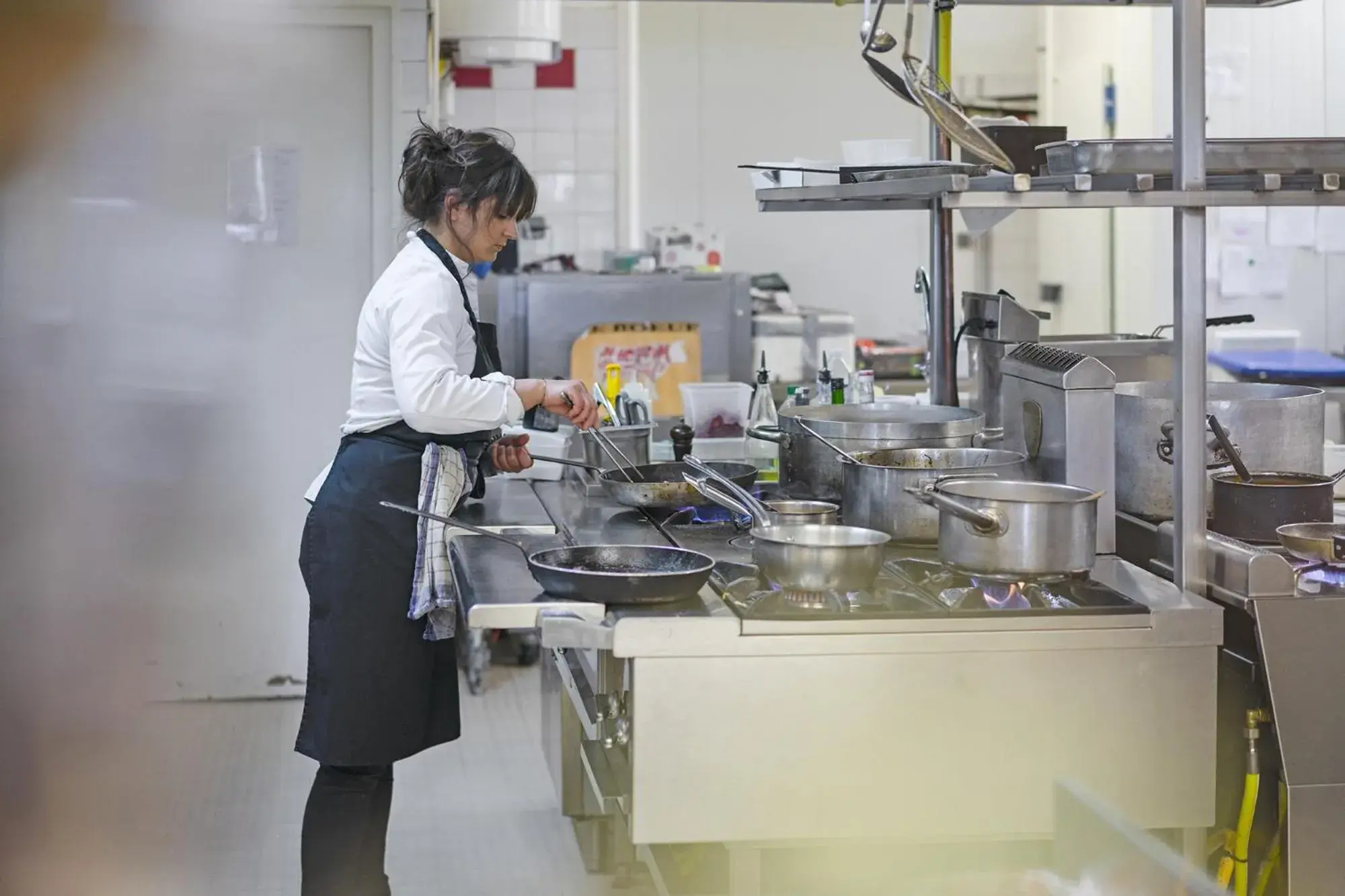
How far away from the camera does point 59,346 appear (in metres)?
4.38

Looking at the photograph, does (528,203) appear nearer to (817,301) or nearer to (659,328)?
(659,328)

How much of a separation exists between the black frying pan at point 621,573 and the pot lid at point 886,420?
60 cm

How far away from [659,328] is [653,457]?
183 cm

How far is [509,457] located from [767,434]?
573 millimetres

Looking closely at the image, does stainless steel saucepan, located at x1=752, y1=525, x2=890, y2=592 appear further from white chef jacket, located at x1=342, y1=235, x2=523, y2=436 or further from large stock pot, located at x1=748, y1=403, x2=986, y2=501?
white chef jacket, located at x1=342, y1=235, x2=523, y2=436

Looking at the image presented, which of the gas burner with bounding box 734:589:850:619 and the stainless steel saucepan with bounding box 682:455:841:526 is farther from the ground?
the stainless steel saucepan with bounding box 682:455:841:526

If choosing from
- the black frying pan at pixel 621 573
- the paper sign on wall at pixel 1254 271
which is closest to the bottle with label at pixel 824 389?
the black frying pan at pixel 621 573

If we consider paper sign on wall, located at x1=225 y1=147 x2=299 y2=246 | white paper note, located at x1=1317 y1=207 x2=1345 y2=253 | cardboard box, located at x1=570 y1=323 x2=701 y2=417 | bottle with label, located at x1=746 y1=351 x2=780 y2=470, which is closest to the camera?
bottle with label, located at x1=746 y1=351 x2=780 y2=470

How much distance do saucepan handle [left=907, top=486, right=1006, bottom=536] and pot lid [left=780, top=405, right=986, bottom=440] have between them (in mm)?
581

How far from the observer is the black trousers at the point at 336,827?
269cm

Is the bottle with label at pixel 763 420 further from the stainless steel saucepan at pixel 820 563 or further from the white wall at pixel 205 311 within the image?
the white wall at pixel 205 311

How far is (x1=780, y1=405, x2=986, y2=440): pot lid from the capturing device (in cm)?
267

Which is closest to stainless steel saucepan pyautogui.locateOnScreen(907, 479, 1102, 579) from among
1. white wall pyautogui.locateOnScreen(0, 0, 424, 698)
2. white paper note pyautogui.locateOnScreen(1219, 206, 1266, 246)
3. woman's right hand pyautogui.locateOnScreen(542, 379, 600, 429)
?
woman's right hand pyautogui.locateOnScreen(542, 379, 600, 429)

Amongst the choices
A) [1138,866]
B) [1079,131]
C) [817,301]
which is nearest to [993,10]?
[1079,131]
